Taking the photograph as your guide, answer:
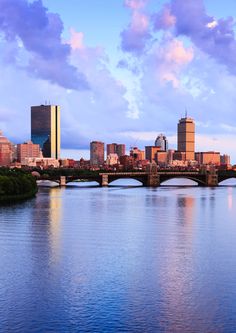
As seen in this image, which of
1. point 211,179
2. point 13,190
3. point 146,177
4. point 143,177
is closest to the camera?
point 13,190

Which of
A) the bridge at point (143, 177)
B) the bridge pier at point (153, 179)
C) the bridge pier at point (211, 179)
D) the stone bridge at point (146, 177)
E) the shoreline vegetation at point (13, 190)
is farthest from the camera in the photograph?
the bridge pier at point (211, 179)

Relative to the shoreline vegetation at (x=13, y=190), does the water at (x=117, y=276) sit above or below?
below

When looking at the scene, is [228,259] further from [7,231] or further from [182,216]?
[182,216]

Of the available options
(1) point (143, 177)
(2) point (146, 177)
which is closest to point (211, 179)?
(2) point (146, 177)

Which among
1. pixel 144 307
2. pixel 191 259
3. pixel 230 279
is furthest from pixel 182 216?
pixel 144 307

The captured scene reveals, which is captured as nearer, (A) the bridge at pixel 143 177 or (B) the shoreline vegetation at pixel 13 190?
(B) the shoreline vegetation at pixel 13 190

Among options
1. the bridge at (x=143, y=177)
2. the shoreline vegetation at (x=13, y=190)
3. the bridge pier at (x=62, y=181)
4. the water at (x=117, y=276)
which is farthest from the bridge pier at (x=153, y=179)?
the water at (x=117, y=276)

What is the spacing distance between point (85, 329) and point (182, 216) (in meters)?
47.3

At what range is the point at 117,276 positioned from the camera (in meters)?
32.8

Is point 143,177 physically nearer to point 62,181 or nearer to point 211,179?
point 211,179

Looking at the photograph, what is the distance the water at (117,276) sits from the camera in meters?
24.8

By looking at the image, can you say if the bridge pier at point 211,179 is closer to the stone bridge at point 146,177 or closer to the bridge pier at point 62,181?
the stone bridge at point 146,177

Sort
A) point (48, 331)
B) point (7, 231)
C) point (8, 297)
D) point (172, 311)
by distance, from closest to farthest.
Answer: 1. point (48, 331)
2. point (172, 311)
3. point (8, 297)
4. point (7, 231)

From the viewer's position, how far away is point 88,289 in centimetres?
2986
